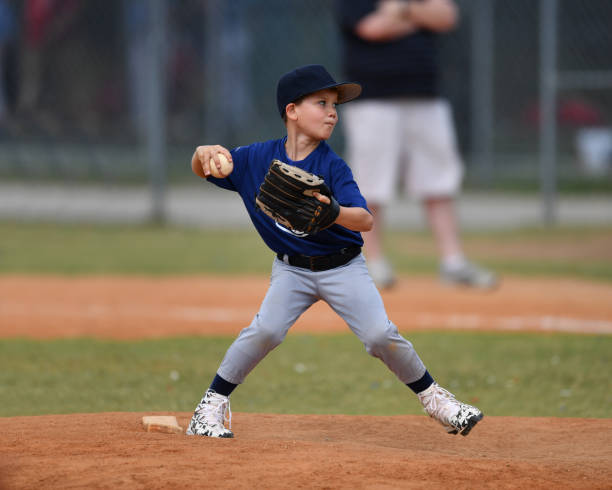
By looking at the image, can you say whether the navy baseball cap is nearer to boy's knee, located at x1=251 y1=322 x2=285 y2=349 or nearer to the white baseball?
the white baseball

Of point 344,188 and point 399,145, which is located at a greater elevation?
point 399,145

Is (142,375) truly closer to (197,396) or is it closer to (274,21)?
(197,396)

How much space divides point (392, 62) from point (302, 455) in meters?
5.13

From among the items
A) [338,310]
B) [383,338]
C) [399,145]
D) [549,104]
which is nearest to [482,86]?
[549,104]

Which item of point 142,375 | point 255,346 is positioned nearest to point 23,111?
point 142,375

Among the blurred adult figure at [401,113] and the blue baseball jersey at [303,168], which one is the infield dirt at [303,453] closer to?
the blue baseball jersey at [303,168]

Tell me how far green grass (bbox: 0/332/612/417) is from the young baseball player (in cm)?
66

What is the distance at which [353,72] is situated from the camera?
7.95 metres

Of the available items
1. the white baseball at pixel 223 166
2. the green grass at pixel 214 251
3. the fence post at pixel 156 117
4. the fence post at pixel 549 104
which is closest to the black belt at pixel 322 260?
the white baseball at pixel 223 166

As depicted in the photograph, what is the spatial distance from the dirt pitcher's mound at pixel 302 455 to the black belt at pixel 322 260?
24.4 inches

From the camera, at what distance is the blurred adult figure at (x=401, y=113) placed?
7719 millimetres

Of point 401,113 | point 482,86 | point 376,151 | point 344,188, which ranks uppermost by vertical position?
point 482,86

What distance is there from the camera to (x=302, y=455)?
10.4ft

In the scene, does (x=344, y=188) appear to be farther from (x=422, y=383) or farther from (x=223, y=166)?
(x=422, y=383)
